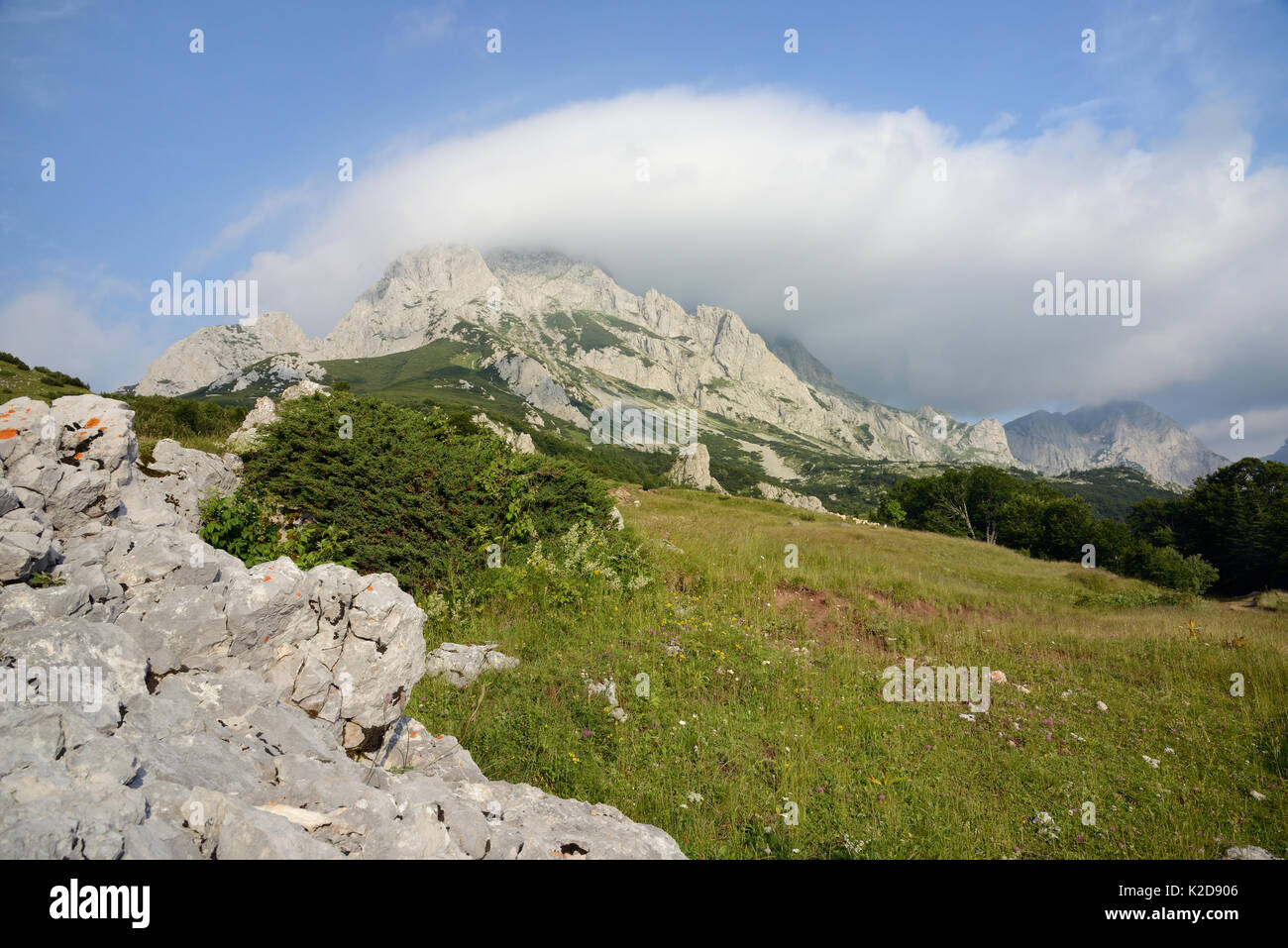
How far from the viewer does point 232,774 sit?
140 inches

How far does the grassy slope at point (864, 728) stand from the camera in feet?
19.7

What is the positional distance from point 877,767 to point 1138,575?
65.7m

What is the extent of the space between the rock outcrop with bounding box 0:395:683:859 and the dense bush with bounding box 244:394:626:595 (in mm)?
3860

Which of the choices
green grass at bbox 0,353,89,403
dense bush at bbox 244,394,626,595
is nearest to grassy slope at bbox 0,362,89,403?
green grass at bbox 0,353,89,403

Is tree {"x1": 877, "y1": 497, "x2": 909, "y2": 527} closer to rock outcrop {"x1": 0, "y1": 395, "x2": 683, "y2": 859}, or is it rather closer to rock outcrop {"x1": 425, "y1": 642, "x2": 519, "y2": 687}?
rock outcrop {"x1": 425, "y1": 642, "x2": 519, "y2": 687}

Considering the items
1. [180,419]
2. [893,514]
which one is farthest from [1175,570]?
[180,419]

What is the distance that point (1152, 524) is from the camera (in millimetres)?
65688

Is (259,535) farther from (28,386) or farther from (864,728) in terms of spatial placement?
(28,386)

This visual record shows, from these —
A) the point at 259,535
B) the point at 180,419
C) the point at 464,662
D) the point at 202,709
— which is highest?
the point at 180,419

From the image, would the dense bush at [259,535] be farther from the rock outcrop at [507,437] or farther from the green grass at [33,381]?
the green grass at [33,381]

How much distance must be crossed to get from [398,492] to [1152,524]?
8777cm

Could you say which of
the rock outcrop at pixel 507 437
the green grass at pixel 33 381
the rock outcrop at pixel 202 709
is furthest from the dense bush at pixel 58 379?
the rock outcrop at pixel 202 709
